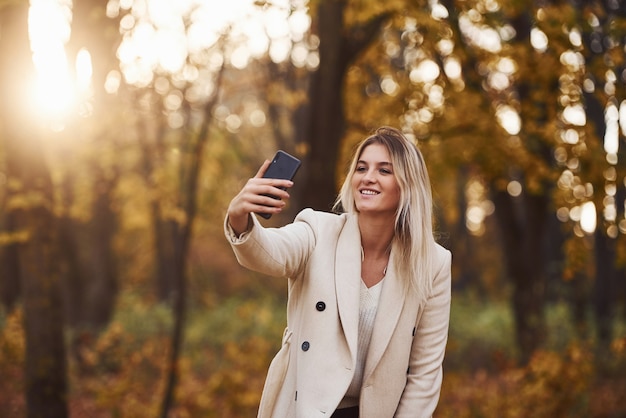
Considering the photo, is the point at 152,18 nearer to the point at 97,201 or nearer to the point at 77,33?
the point at 77,33

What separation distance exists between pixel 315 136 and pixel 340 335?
5.52m

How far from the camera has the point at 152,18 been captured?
10031 mm

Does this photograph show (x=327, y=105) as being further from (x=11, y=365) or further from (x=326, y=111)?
(x=11, y=365)

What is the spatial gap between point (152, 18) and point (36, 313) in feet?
15.0

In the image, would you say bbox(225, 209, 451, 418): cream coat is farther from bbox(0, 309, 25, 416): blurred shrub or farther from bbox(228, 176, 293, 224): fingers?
bbox(0, 309, 25, 416): blurred shrub

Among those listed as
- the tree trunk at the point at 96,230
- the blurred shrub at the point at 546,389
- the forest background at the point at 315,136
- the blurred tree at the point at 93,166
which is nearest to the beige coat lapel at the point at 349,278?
the forest background at the point at 315,136

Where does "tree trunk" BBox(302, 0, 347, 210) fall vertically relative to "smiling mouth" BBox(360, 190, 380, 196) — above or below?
above

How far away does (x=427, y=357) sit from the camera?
3615 millimetres

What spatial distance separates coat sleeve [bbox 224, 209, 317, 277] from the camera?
3088 millimetres

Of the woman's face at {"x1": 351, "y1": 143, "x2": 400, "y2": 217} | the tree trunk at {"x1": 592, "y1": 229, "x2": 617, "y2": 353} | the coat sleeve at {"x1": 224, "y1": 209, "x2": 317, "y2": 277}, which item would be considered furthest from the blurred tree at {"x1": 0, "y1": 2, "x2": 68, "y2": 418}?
the tree trunk at {"x1": 592, "y1": 229, "x2": 617, "y2": 353}

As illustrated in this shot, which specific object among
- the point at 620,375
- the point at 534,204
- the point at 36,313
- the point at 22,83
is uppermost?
the point at 22,83

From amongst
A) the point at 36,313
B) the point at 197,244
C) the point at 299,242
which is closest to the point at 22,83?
the point at 36,313

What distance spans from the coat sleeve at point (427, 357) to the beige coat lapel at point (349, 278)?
363 mm

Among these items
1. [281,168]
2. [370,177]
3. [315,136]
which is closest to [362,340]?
[370,177]
